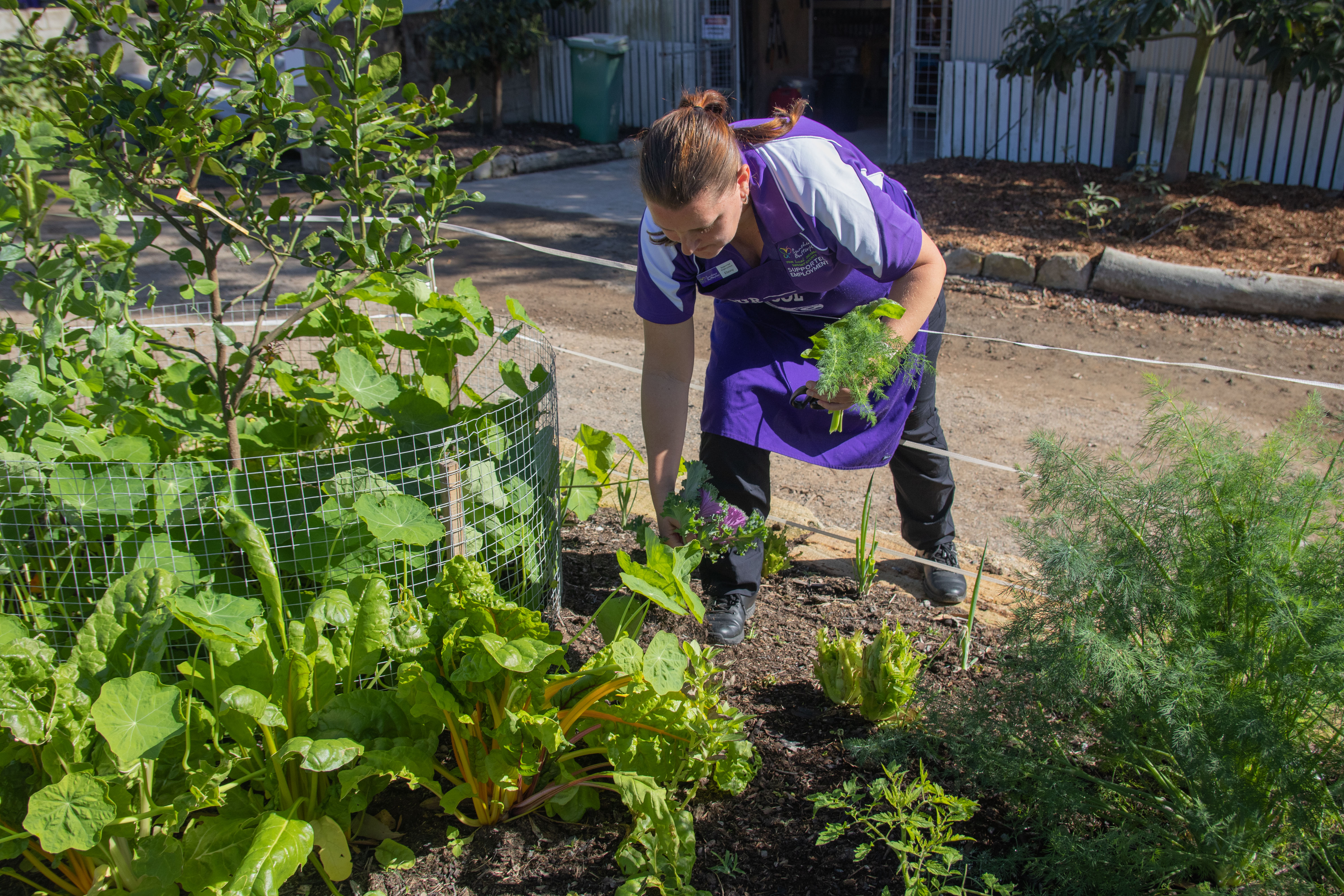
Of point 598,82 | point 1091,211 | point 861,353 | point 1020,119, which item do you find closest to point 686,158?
point 861,353

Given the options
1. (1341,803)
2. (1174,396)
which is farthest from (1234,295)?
(1341,803)

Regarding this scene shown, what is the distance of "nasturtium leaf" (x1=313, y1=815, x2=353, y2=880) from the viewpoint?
1.75 metres

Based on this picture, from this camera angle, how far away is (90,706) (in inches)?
65.9

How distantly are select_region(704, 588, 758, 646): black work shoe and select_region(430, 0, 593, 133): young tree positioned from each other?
35.1ft

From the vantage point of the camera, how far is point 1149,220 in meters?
6.98

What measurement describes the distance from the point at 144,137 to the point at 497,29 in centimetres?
1086

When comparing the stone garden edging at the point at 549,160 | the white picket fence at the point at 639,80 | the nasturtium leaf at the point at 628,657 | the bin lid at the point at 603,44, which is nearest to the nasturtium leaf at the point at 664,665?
the nasturtium leaf at the point at 628,657

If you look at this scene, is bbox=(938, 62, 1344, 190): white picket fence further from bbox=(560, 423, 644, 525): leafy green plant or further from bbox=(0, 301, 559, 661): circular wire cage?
bbox=(0, 301, 559, 661): circular wire cage

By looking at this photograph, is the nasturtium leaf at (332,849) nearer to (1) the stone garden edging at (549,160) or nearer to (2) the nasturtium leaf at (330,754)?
(2) the nasturtium leaf at (330,754)

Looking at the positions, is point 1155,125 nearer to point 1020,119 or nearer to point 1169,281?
point 1020,119

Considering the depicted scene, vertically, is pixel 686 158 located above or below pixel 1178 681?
above

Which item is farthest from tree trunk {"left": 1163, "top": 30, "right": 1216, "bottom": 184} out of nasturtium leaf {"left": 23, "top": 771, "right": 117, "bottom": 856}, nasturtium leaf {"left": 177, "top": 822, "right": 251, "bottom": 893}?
nasturtium leaf {"left": 23, "top": 771, "right": 117, "bottom": 856}

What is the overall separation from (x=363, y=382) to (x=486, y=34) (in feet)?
35.9

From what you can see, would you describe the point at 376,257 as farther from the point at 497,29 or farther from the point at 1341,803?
the point at 497,29
